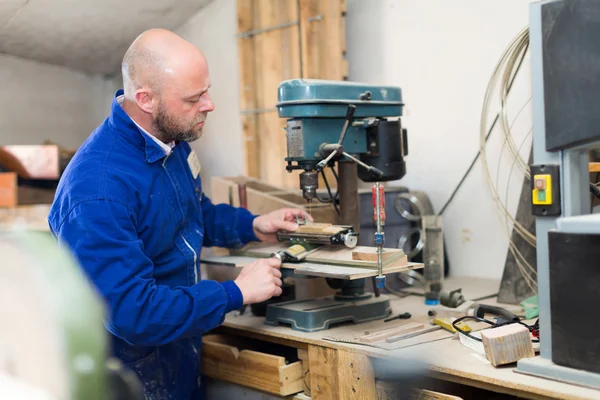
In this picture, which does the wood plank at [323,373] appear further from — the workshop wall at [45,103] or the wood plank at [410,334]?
the workshop wall at [45,103]

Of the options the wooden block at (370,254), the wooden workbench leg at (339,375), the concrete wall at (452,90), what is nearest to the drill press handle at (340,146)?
the wooden block at (370,254)

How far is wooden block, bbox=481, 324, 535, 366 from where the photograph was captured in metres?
1.33

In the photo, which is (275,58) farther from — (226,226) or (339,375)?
(339,375)

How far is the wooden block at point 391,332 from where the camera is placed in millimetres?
1590

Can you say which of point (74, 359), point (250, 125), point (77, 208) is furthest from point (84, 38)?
point (74, 359)

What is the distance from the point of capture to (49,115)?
2.66m

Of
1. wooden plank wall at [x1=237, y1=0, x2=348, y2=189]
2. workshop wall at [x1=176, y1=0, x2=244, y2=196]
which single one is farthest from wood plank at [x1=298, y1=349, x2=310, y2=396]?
workshop wall at [x1=176, y1=0, x2=244, y2=196]

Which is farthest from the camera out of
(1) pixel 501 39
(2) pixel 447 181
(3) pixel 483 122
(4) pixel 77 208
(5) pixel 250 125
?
(5) pixel 250 125

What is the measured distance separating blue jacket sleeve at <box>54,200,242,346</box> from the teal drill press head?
1.53ft

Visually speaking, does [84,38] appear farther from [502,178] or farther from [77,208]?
[502,178]

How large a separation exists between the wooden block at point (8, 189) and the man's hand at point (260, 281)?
1401mm

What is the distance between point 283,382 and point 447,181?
112cm

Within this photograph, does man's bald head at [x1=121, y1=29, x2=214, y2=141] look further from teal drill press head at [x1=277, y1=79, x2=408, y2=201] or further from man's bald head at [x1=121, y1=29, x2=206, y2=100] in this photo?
teal drill press head at [x1=277, y1=79, x2=408, y2=201]

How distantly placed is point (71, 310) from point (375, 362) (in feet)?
3.72
